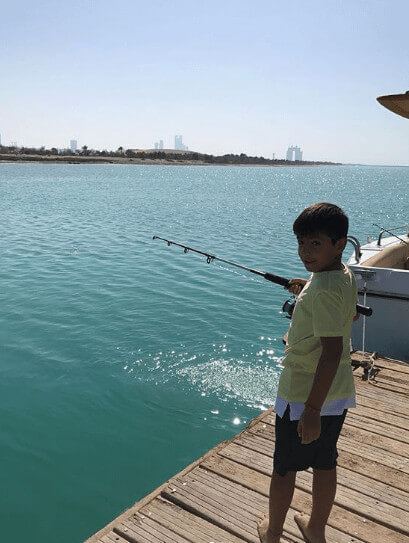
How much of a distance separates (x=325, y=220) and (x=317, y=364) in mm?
719

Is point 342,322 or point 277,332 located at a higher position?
point 342,322

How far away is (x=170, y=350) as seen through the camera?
27.6 ft

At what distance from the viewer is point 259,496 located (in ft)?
11.2

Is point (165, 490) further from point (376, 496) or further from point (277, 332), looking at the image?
point (277, 332)

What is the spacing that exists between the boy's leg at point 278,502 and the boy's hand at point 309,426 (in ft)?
1.05

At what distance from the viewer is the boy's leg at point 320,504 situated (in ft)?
8.52

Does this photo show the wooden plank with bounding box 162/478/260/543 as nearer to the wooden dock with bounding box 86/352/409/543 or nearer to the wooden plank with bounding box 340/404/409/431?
the wooden dock with bounding box 86/352/409/543

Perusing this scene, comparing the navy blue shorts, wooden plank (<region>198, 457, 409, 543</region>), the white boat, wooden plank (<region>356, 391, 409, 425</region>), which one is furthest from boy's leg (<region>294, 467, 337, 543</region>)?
the white boat

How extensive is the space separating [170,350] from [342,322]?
6432 mm

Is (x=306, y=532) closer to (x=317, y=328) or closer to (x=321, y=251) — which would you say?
(x=317, y=328)

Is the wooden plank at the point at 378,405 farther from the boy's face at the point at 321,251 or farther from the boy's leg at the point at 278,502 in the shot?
the boy's face at the point at 321,251

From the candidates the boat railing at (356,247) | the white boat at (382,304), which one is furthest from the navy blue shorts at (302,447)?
the boat railing at (356,247)

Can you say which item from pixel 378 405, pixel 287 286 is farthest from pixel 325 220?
pixel 378 405

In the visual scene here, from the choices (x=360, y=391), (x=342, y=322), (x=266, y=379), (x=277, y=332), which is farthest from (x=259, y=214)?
(x=342, y=322)
